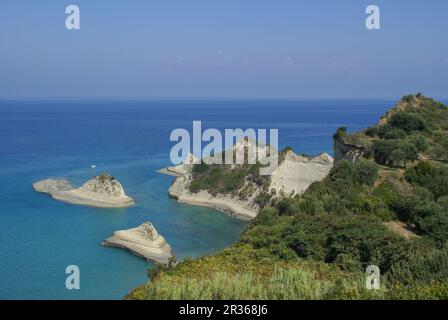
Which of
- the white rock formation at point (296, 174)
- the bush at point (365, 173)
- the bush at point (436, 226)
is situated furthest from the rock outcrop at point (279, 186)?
the bush at point (436, 226)

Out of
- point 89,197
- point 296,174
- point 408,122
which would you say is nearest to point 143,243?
point 89,197

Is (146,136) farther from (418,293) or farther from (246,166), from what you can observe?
(418,293)

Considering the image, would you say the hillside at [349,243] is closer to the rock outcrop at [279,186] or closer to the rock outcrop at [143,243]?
the rock outcrop at [143,243]

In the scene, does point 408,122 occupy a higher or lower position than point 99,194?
higher

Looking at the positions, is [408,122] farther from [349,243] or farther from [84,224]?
[84,224]

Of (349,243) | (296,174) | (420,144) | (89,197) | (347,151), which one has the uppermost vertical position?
(420,144)

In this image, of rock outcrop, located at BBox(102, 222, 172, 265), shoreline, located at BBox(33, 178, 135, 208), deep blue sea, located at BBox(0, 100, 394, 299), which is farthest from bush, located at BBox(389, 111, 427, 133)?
shoreline, located at BBox(33, 178, 135, 208)
